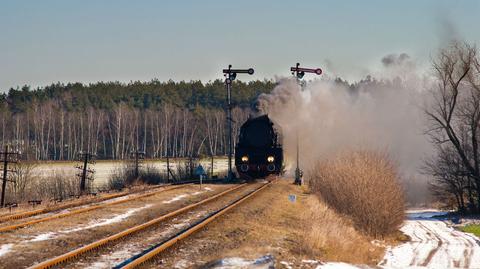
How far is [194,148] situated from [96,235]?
315ft

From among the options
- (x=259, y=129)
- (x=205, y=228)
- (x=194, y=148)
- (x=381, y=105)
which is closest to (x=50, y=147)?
(x=194, y=148)

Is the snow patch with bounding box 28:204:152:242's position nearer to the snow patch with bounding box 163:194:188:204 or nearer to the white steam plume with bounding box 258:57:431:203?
the snow patch with bounding box 163:194:188:204

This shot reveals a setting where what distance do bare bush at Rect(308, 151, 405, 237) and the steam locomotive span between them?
7726mm

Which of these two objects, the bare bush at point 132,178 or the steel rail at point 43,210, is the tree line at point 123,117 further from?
the steel rail at point 43,210

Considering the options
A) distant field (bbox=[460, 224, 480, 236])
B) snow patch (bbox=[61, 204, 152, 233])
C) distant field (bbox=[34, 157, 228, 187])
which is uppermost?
snow patch (bbox=[61, 204, 152, 233])

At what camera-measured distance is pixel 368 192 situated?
30.0m

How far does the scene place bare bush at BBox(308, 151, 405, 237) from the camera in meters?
29.9

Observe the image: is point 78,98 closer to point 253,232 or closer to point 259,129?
point 259,129

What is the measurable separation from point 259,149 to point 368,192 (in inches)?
440

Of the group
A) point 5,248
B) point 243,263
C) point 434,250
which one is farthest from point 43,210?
point 434,250

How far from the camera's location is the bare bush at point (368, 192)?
2992 centimetres

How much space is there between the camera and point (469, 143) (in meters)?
47.2

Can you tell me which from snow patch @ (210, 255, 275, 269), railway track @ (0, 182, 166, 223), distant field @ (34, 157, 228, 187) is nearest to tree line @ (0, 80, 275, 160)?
distant field @ (34, 157, 228, 187)

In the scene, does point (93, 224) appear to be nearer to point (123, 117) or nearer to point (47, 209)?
point (47, 209)
